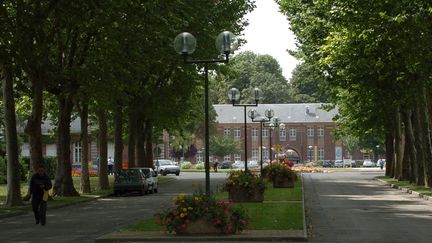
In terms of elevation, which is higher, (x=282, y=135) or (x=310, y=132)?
(x=310, y=132)

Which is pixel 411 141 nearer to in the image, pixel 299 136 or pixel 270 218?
pixel 270 218

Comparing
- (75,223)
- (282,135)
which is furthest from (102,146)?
(282,135)

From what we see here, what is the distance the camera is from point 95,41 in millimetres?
33375

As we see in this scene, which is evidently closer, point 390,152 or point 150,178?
point 150,178

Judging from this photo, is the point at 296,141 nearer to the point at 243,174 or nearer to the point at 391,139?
the point at 391,139

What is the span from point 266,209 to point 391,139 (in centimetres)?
4219

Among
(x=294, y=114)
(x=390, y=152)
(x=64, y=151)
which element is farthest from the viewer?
(x=294, y=114)

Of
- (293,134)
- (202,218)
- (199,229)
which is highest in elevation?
(293,134)

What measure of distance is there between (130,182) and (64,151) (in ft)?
17.6

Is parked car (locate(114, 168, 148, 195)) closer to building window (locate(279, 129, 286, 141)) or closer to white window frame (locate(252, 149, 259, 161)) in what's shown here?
white window frame (locate(252, 149, 259, 161))

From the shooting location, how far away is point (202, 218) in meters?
16.0

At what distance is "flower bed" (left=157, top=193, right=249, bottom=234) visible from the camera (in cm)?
1591

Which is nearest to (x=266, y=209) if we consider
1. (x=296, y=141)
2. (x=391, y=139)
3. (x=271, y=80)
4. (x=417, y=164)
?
(x=417, y=164)

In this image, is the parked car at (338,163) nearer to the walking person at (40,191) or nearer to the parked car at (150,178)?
the parked car at (150,178)
